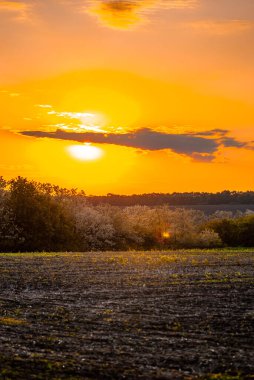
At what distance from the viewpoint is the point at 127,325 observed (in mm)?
16344

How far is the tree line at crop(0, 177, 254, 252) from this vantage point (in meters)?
57.8

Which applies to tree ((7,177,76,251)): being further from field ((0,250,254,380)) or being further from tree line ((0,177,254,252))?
field ((0,250,254,380))

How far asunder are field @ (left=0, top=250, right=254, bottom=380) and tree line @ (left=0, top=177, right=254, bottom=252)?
28.8m

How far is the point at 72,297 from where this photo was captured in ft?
70.5

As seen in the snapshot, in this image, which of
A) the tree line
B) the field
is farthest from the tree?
the field

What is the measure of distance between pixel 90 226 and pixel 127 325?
155 ft

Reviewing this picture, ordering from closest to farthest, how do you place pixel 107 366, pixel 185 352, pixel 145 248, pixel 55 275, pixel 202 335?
pixel 107 366
pixel 185 352
pixel 202 335
pixel 55 275
pixel 145 248

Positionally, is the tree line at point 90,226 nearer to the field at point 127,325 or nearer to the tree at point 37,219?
the tree at point 37,219

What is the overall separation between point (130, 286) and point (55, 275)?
5.39 metres

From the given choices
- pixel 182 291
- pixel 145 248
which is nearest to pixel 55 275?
pixel 182 291

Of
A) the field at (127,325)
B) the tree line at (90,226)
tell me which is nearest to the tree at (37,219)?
the tree line at (90,226)

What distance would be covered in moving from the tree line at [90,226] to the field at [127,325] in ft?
94.6

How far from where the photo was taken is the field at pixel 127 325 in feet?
41.0

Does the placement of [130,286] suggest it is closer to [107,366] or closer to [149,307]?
[149,307]
